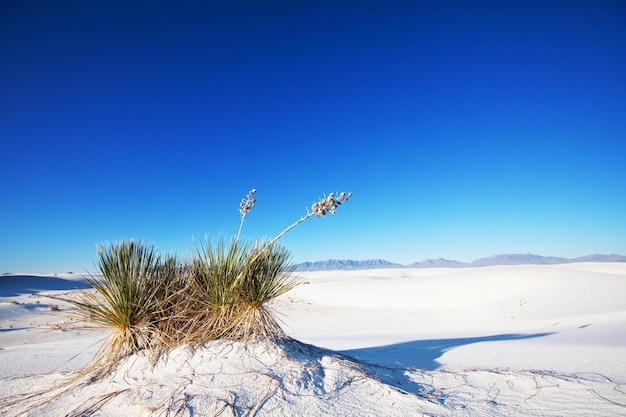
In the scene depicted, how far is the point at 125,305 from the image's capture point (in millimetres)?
3738

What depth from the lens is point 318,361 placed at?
384cm

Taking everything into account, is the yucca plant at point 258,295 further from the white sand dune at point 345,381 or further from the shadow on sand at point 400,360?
the shadow on sand at point 400,360

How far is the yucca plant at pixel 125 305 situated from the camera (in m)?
3.77

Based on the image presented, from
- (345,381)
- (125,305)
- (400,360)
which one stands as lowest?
(400,360)

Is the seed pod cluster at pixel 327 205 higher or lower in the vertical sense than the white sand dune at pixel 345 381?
higher

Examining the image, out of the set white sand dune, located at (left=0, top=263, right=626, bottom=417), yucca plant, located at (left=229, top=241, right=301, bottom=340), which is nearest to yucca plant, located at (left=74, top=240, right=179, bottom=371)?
white sand dune, located at (left=0, top=263, right=626, bottom=417)

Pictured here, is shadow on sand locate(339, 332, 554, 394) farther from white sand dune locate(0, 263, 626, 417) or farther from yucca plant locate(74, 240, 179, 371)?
yucca plant locate(74, 240, 179, 371)

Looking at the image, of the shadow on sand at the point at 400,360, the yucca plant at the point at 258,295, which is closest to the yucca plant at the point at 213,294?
the yucca plant at the point at 258,295

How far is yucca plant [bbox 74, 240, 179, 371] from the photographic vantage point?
3768 mm

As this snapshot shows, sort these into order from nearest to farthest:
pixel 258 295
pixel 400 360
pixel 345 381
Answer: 1. pixel 345 381
2. pixel 258 295
3. pixel 400 360

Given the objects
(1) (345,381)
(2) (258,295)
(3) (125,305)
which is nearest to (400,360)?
(1) (345,381)

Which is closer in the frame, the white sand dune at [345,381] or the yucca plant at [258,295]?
the white sand dune at [345,381]

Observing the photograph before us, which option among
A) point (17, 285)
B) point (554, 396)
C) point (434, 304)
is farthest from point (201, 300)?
point (17, 285)

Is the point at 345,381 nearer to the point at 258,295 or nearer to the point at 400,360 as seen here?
the point at 258,295
